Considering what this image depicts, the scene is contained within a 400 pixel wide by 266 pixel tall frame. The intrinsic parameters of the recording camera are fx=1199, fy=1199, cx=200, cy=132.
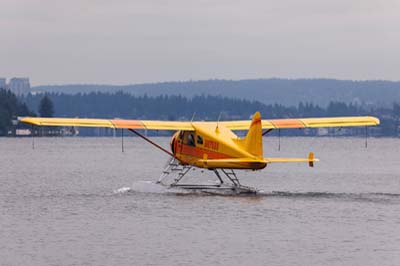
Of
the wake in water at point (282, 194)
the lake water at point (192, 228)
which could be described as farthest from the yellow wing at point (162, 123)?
the lake water at point (192, 228)

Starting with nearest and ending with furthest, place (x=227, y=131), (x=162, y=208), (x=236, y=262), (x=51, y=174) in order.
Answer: (x=236, y=262), (x=162, y=208), (x=227, y=131), (x=51, y=174)

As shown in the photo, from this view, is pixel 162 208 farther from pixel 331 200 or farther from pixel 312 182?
pixel 312 182

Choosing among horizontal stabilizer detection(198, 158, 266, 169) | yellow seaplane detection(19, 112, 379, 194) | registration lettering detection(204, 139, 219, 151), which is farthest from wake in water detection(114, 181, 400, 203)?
horizontal stabilizer detection(198, 158, 266, 169)

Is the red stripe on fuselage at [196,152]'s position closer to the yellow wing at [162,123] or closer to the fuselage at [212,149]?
the fuselage at [212,149]

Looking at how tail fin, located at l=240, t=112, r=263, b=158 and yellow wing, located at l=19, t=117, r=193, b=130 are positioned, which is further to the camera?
yellow wing, located at l=19, t=117, r=193, b=130

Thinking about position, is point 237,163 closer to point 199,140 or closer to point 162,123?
point 199,140

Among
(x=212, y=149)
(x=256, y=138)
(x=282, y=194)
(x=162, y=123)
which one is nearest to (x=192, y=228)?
(x=256, y=138)

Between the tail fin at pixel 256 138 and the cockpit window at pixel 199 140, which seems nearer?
the tail fin at pixel 256 138

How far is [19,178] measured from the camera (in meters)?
56.5

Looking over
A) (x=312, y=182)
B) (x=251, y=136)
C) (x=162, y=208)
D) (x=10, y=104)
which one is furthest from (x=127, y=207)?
(x=10, y=104)

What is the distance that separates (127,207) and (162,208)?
1129 millimetres

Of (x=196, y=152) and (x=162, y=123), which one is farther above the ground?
(x=162, y=123)

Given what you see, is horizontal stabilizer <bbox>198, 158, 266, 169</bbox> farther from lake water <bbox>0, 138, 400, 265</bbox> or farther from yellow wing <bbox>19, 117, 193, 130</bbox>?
yellow wing <bbox>19, 117, 193, 130</bbox>

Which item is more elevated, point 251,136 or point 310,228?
point 251,136
